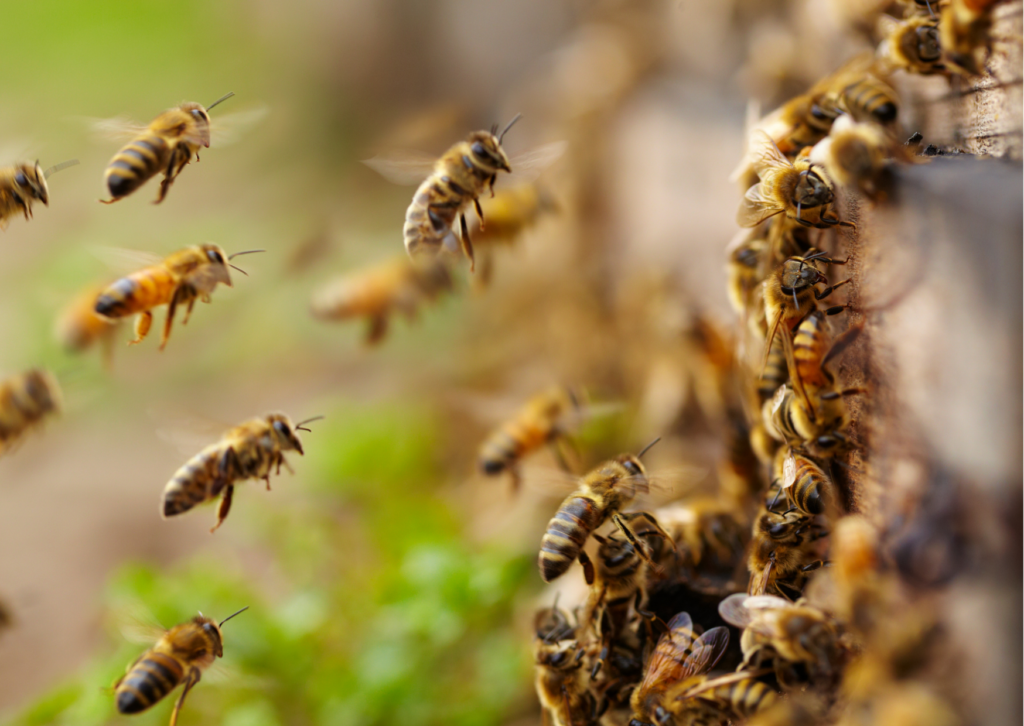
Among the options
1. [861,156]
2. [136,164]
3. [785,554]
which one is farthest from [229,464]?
[861,156]

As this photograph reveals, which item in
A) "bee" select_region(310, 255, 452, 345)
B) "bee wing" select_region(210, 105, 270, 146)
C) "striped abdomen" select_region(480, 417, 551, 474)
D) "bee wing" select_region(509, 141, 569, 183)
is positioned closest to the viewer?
"bee wing" select_region(210, 105, 270, 146)

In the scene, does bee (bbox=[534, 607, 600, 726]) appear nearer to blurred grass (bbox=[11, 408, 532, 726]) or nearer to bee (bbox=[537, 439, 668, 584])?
bee (bbox=[537, 439, 668, 584])

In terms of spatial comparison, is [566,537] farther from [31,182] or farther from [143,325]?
[31,182]

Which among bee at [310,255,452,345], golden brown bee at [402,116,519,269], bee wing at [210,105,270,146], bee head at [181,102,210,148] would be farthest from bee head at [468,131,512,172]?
bee at [310,255,452,345]

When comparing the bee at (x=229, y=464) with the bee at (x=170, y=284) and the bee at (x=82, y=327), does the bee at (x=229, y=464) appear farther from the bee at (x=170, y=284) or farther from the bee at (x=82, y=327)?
the bee at (x=82, y=327)

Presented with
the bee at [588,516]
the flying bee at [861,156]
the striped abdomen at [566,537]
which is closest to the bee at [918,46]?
the flying bee at [861,156]
